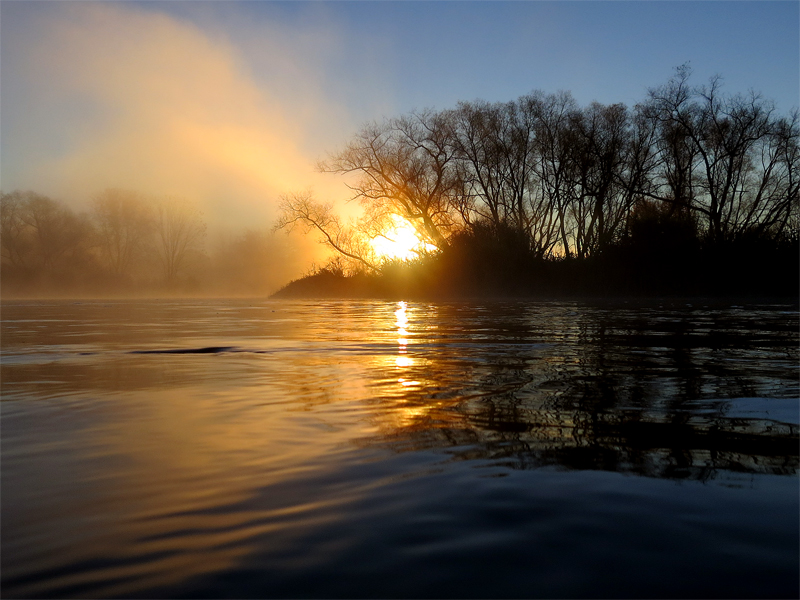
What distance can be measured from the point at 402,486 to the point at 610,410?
1.33 meters

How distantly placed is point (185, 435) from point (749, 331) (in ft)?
22.8

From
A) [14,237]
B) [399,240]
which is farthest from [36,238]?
[399,240]

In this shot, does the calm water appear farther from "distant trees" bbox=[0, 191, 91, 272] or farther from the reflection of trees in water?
"distant trees" bbox=[0, 191, 91, 272]

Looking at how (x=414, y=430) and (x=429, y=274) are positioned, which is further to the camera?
(x=429, y=274)

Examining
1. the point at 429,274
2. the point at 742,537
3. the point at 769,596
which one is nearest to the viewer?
the point at 769,596

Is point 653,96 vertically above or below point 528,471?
above

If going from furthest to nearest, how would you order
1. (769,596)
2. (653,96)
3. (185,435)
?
(653,96) → (185,435) → (769,596)

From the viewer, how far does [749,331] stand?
746 centimetres

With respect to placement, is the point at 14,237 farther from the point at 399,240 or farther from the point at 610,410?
the point at 610,410

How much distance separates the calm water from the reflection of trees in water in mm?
15

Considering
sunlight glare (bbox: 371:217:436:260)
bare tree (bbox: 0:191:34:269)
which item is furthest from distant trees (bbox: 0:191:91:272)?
sunlight glare (bbox: 371:217:436:260)

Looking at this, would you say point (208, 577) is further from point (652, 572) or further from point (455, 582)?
point (652, 572)

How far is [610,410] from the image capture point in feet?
8.86

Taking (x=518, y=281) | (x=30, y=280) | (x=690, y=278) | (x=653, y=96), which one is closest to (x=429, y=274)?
(x=518, y=281)
